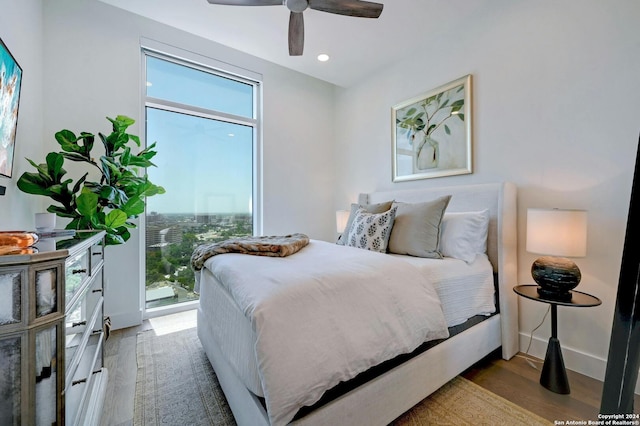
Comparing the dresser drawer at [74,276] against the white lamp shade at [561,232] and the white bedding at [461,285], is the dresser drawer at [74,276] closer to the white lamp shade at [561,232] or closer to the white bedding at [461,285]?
the white bedding at [461,285]

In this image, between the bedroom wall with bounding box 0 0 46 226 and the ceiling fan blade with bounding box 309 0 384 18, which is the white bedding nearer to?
the ceiling fan blade with bounding box 309 0 384 18

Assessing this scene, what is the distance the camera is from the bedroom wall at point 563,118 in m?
1.77

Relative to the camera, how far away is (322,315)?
1.14m

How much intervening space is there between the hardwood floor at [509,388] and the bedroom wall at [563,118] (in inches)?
10.1

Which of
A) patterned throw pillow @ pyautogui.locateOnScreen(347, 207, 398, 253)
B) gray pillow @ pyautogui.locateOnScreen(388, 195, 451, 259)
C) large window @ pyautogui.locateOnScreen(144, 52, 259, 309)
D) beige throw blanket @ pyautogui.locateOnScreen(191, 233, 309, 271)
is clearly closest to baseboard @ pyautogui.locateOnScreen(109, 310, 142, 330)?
large window @ pyautogui.locateOnScreen(144, 52, 259, 309)

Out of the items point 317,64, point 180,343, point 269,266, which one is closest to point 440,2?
point 317,64

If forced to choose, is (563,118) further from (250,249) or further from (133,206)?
(133,206)

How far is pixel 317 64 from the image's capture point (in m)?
3.52

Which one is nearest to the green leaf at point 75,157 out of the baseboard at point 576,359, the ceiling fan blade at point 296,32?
the ceiling fan blade at point 296,32

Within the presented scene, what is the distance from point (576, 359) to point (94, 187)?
3.83 meters

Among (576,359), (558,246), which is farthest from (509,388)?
(558,246)

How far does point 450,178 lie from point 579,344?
1.65m

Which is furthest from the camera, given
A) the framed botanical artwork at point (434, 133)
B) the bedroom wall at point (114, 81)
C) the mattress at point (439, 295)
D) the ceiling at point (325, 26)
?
the framed botanical artwork at point (434, 133)

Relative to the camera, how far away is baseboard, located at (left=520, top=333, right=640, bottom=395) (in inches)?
71.8
